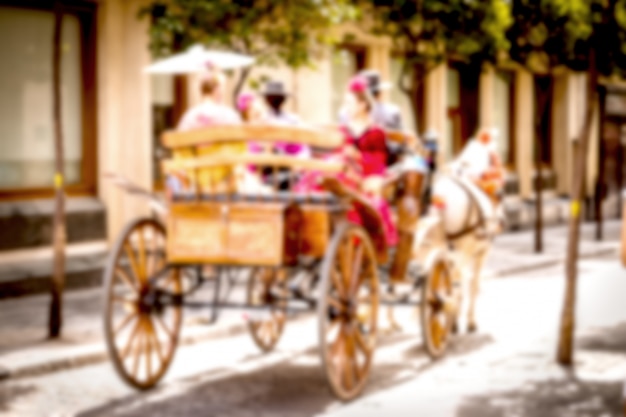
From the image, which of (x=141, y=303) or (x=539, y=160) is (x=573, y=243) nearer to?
(x=141, y=303)

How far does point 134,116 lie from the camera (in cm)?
1678

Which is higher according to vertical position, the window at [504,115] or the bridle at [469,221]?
the window at [504,115]

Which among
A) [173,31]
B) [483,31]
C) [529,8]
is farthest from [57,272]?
[483,31]

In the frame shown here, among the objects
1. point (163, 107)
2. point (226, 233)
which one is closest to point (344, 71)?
point (163, 107)

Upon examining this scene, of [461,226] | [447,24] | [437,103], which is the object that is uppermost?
[447,24]

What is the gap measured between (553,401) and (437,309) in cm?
214

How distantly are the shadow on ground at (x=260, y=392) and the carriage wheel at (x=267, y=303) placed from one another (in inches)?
11.9

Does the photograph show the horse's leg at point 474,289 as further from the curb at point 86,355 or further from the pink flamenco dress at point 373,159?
the pink flamenco dress at point 373,159

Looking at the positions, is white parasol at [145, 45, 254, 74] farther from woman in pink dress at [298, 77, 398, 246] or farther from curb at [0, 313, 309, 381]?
curb at [0, 313, 309, 381]

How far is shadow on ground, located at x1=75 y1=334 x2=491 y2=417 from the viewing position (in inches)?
312

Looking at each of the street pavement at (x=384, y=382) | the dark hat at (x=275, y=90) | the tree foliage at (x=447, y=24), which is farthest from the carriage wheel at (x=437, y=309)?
the tree foliage at (x=447, y=24)

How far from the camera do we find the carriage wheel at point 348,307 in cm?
790

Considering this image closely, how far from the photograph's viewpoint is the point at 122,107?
16641mm

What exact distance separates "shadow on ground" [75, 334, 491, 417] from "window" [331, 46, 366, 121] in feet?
42.6
